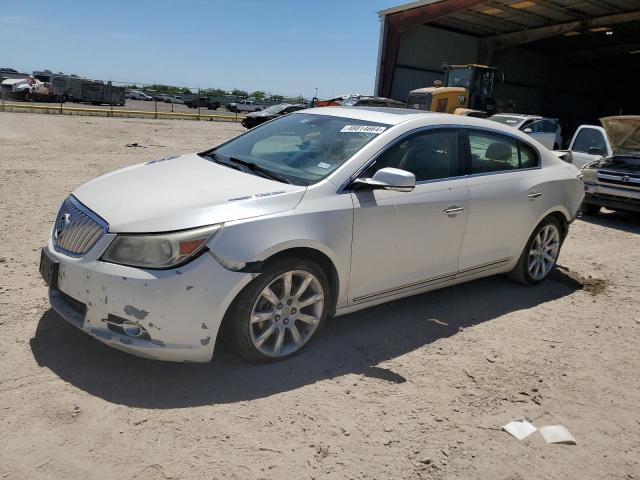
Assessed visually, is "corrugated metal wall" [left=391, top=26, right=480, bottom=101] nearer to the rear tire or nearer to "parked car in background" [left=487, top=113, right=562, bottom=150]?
"parked car in background" [left=487, top=113, right=562, bottom=150]

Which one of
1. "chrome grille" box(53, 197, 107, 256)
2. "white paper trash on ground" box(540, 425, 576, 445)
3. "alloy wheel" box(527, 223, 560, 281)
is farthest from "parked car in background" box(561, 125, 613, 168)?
"chrome grille" box(53, 197, 107, 256)

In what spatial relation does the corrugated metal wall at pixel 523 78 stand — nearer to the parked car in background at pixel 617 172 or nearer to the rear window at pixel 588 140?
the rear window at pixel 588 140

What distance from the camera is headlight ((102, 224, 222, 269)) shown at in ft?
9.28

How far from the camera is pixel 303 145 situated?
3.93m

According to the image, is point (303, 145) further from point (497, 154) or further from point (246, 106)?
point (246, 106)

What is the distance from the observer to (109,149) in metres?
13.0

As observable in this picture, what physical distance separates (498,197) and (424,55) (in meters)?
27.7

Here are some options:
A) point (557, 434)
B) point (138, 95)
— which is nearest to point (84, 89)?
point (138, 95)

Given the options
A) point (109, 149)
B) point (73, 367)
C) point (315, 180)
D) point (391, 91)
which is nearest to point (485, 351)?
point (315, 180)

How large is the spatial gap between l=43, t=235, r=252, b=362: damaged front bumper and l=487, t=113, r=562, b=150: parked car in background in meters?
14.9

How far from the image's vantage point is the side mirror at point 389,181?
3.33 metres

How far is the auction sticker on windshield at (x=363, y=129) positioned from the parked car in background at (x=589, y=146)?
23.4 ft

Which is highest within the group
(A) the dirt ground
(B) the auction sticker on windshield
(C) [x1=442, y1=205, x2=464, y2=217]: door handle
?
(B) the auction sticker on windshield

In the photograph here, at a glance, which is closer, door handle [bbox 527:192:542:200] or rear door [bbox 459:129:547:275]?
rear door [bbox 459:129:547:275]
